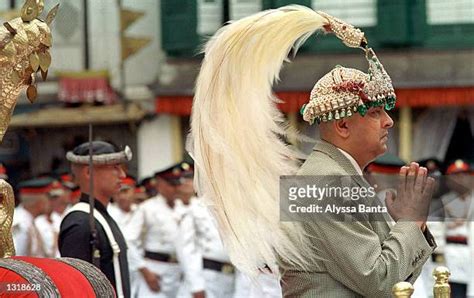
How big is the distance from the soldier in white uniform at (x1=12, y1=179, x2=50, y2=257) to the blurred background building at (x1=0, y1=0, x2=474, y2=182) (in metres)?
1.91

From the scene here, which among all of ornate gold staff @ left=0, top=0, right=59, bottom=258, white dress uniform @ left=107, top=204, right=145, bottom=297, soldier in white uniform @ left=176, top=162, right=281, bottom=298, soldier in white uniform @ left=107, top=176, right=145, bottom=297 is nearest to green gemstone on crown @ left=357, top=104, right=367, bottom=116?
ornate gold staff @ left=0, top=0, right=59, bottom=258

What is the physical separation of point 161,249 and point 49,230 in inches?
51.6

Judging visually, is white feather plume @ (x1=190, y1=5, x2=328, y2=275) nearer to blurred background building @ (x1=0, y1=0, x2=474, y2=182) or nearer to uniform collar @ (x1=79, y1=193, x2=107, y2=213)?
uniform collar @ (x1=79, y1=193, x2=107, y2=213)

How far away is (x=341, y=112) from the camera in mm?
4152

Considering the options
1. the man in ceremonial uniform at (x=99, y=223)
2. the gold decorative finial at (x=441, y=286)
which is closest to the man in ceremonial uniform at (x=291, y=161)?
the gold decorative finial at (x=441, y=286)

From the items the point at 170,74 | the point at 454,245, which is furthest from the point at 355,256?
the point at 170,74

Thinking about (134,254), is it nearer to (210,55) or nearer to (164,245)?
(164,245)

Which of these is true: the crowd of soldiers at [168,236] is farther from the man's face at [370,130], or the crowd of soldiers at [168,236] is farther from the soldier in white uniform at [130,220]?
the man's face at [370,130]

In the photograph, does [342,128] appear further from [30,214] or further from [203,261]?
[30,214]

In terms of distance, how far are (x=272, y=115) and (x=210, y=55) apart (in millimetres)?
255

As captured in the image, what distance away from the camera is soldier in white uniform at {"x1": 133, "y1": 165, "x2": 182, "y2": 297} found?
1082 cm

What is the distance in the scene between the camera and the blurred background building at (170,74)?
1456cm

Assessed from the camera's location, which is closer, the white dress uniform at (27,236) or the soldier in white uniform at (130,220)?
the soldier in white uniform at (130,220)

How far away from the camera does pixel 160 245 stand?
35.9 feet
